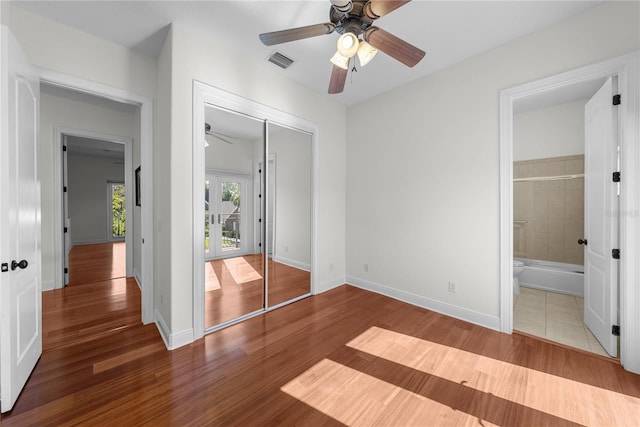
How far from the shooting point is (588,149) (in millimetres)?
2514

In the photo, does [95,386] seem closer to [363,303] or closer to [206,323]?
[206,323]

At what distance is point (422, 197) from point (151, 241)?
3.23m

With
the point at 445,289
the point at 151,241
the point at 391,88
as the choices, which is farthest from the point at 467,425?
the point at 391,88

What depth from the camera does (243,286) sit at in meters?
3.34

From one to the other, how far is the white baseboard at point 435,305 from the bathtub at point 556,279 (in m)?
1.77

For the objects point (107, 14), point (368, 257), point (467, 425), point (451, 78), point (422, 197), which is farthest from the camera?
point (368, 257)

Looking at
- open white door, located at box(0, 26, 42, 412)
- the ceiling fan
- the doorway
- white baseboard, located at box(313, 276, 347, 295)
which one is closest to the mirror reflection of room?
white baseboard, located at box(313, 276, 347, 295)

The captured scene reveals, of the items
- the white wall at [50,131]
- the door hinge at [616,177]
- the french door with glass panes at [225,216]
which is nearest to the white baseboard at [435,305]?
the door hinge at [616,177]

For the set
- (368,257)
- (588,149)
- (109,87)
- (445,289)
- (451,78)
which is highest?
(451,78)

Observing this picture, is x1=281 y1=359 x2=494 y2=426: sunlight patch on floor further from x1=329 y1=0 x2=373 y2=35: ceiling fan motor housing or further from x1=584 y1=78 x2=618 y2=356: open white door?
x1=329 y1=0 x2=373 y2=35: ceiling fan motor housing

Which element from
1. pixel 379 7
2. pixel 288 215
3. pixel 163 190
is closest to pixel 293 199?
pixel 288 215

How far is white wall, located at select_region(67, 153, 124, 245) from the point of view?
26.4ft

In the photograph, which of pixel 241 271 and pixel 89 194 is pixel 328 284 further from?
pixel 89 194

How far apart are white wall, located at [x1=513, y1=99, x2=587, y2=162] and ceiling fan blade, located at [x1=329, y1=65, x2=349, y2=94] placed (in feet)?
13.2
